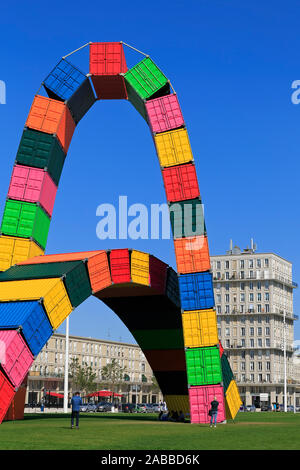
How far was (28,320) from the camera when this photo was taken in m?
38.8

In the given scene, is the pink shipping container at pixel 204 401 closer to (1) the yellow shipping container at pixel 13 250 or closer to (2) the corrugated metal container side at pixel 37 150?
(1) the yellow shipping container at pixel 13 250

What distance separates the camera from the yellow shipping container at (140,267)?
47469 mm

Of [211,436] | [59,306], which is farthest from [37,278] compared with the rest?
[211,436]

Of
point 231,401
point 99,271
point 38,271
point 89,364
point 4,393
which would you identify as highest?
point 99,271

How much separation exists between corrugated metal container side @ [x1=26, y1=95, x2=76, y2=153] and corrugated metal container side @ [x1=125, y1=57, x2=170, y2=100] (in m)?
5.27

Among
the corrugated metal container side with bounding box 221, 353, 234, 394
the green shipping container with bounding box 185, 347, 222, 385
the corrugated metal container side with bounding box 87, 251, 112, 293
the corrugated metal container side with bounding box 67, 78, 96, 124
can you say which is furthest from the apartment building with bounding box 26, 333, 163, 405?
the green shipping container with bounding box 185, 347, 222, 385

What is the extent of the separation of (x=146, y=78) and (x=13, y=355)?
896 inches

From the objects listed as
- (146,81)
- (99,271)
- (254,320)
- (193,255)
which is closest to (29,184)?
(99,271)

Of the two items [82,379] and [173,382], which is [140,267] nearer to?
[173,382]

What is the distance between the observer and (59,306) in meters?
41.9

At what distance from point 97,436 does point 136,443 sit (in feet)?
14.9

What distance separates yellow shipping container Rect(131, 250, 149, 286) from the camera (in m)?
47.5

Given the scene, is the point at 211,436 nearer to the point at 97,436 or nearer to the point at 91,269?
the point at 97,436

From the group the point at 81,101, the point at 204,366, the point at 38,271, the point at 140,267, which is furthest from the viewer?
the point at 81,101
